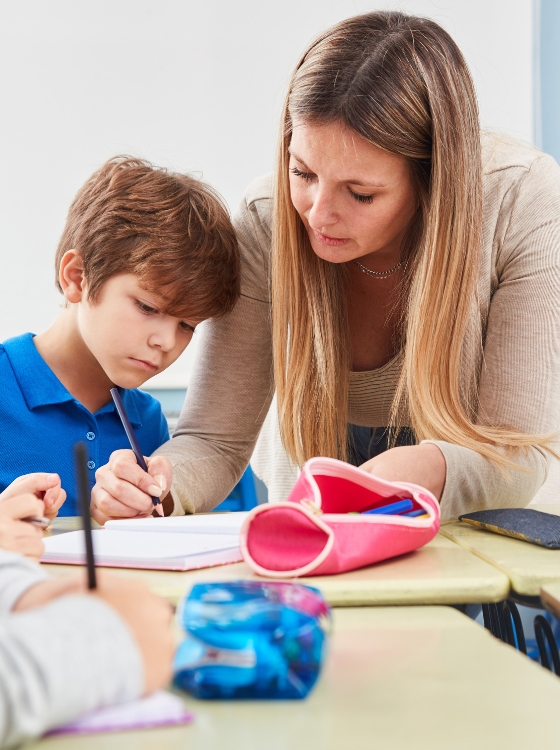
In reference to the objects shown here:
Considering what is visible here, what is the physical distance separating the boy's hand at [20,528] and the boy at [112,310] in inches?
20.1

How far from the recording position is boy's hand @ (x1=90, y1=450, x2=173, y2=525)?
97cm

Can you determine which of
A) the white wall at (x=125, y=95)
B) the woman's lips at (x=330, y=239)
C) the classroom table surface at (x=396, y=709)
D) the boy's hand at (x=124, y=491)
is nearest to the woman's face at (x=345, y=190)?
the woman's lips at (x=330, y=239)

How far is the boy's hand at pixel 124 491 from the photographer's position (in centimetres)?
97

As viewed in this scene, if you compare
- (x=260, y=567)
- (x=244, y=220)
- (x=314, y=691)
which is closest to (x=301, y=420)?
(x=244, y=220)

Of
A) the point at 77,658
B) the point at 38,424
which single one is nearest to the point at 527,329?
the point at 38,424

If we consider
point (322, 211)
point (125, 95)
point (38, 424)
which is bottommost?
point (38, 424)

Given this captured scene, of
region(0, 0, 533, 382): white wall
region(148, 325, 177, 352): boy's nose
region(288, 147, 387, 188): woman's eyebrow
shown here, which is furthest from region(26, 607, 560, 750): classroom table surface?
region(0, 0, 533, 382): white wall

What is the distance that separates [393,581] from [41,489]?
Result: 47cm

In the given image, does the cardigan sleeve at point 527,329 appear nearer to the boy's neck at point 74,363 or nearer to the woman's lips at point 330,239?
the woman's lips at point 330,239

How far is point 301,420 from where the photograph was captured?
124 centimetres

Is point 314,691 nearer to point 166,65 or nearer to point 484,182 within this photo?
point 484,182

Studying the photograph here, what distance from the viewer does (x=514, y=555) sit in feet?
2.36

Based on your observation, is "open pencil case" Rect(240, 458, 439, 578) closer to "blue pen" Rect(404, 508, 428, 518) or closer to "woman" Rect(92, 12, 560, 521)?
"blue pen" Rect(404, 508, 428, 518)

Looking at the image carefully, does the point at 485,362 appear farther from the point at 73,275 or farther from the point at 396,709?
the point at 396,709
